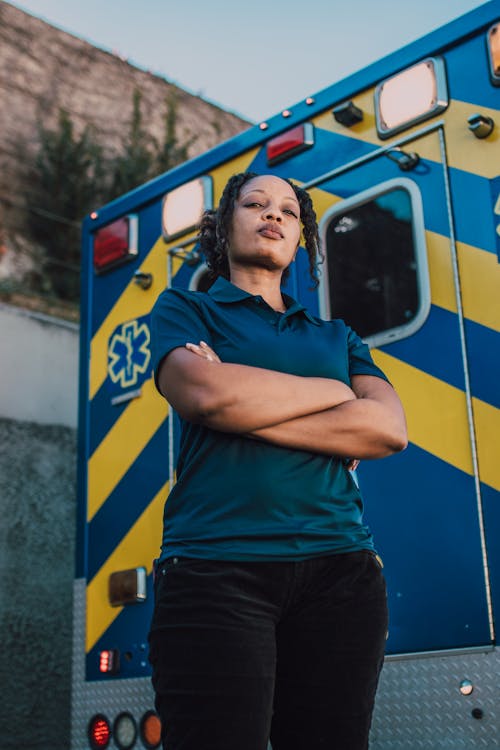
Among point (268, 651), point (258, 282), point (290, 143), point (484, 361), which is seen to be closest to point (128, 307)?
point (290, 143)

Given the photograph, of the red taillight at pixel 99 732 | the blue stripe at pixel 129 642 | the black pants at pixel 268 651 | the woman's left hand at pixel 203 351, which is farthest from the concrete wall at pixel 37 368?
the black pants at pixel 268 651

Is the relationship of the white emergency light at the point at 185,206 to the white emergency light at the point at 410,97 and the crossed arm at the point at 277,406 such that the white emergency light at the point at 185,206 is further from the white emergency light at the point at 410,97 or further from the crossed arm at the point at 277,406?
the crossed arm at the point at 277,406

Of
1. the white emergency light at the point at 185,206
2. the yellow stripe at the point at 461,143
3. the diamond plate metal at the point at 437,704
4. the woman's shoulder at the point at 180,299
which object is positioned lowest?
the diamond plate metal at the point at 437,704

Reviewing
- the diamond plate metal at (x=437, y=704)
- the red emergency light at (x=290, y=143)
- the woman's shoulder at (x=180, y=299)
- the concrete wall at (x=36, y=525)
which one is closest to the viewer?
the woman's shoulder at (x=180, y=299)

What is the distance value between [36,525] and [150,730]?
185cm

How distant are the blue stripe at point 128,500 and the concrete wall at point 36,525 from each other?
1168 mm

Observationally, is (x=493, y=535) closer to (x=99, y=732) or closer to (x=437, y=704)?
(x=437, y=704)

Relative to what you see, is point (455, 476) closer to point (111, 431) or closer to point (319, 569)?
point (319, 569)

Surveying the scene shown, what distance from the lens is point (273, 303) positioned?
1.86 meters

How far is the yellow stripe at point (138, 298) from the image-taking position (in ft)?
10.7

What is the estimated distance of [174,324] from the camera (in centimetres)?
168

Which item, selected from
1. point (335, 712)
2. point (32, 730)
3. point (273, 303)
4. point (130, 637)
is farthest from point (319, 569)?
point (32, 730)

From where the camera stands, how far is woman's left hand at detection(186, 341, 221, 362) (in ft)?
5.25

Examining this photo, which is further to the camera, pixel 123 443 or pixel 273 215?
pixel 123 443
